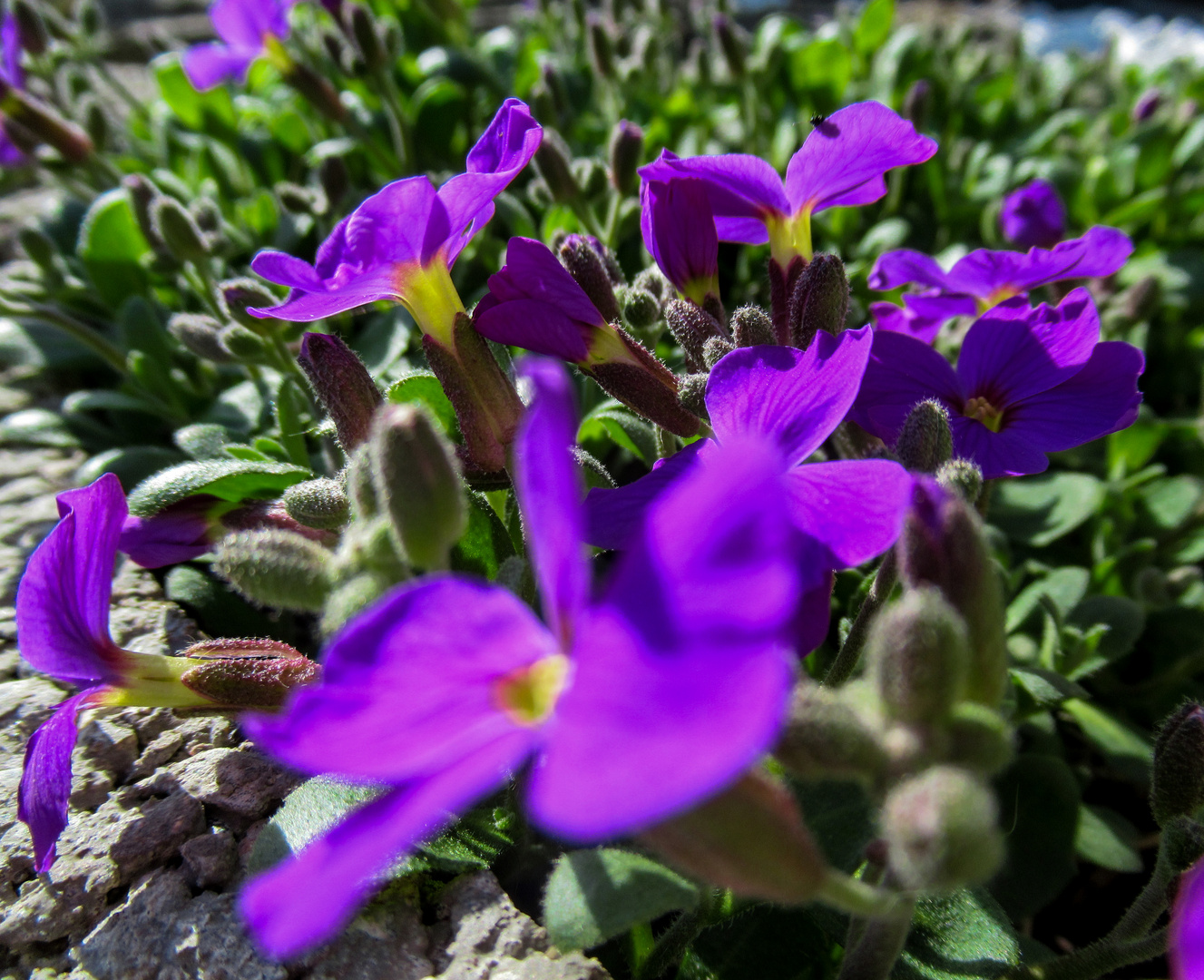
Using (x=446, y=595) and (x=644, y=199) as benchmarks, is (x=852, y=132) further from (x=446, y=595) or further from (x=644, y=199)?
(x=446, y=595)

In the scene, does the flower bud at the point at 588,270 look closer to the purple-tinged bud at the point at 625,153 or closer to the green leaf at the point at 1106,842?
the purple-tinged bud at the point at 625,153

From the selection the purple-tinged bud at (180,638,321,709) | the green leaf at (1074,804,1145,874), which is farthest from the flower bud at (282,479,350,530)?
the green leaf at (1074,804,1145,874)

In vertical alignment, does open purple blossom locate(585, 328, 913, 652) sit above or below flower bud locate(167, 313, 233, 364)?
above

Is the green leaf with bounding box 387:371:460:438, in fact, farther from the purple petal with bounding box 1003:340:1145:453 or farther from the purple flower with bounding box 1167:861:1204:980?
the purple flower with bounding box 1167:861:1204:980

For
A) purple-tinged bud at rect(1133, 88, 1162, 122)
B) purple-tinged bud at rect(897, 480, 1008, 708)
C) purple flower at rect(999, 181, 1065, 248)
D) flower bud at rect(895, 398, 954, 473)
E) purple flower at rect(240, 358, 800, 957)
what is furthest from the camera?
purple-tinged bud at rect(1133, 88, 1162, 122)

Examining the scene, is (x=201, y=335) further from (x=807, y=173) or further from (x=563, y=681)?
(x=563, y=681)

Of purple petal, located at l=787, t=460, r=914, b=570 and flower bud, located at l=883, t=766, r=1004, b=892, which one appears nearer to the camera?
flower bud, located at l=883, t=766, r=1004, b=892

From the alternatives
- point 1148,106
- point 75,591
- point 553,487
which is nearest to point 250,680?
point 75,591
